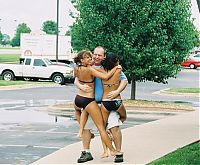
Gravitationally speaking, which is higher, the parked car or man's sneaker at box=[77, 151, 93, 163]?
man's sneaker at box=[77, 151, 93, 163]

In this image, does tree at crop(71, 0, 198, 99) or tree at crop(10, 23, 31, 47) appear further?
tree at crop(10, 23, 31, 47)

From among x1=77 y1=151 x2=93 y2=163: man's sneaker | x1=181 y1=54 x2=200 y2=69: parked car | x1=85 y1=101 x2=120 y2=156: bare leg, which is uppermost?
x1=85 y1=101 x2=120 y2=156: bare leg

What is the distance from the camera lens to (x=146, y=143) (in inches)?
461

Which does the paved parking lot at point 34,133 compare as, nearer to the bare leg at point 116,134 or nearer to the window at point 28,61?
the bare leg at point 116,134

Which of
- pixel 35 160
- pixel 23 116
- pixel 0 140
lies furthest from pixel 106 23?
pixel 35 160

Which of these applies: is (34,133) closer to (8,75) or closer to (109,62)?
(109,62)

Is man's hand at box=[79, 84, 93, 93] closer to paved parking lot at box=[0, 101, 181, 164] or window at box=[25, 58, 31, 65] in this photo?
paved parking lot at box=[0, 101, 181, 164]

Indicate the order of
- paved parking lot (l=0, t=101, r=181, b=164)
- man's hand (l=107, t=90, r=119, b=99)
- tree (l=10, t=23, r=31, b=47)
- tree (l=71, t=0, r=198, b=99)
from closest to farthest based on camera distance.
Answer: man's hand (l=107, t=90, r=119, b=99)
paved parking lot (l=0, t=101, r=181, b=164)
tree (l=71, t=0, r=198, b=99)
tree (l=10, t=23, r=31, b=47)

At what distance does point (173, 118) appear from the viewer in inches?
668

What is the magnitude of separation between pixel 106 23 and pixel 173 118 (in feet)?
16.6

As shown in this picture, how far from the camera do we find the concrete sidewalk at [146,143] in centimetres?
987

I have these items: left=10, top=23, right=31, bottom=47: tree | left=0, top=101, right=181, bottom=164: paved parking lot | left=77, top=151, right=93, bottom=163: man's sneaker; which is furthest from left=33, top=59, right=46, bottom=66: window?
left=10, top=23, right=31, bottom=47: tree

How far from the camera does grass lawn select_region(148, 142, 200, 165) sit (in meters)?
9.17

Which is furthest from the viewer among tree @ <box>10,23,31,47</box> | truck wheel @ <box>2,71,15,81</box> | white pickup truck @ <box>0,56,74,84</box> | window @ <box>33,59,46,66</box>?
tree @ <box>10,23,31,47</box>
